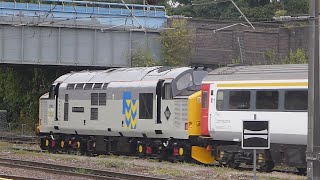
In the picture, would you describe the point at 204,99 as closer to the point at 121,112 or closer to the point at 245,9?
the point at 121,112

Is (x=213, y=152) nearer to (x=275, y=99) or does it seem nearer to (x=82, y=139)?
(x=275, y=99)

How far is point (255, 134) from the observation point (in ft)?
46.1

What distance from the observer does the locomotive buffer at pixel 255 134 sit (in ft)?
45.8

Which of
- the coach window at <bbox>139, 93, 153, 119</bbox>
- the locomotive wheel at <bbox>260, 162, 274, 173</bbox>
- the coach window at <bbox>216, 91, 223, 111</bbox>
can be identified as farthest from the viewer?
the coach window at <bbox>139, 93, 153, 119</bbox>

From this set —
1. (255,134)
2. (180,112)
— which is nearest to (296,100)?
(180,112)

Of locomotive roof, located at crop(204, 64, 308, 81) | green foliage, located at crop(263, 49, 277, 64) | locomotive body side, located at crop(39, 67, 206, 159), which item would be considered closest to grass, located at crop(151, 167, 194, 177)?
locomotive body side, located at crop(39, 67, 206, 159)

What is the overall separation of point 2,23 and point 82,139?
60.6 feet

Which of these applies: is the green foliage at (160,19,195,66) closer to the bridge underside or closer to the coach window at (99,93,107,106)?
the bridge underside

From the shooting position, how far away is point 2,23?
47156 millimetres

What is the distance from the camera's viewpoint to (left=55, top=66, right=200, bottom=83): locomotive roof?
89.3ft

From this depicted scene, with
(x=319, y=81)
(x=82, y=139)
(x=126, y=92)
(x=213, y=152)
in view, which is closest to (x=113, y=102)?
(x=126, y=92)

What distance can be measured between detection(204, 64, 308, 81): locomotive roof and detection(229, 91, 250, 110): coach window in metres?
0.53

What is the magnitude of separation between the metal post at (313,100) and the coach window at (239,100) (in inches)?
334

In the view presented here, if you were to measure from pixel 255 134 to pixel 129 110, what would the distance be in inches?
569
